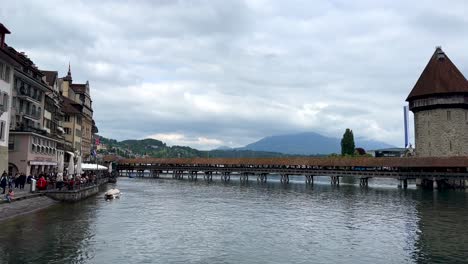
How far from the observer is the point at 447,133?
251ft

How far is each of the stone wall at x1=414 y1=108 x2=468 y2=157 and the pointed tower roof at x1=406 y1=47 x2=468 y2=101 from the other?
11.9 feet

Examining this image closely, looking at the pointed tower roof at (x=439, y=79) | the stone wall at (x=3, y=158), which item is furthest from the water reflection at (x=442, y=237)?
the pointed tower roof at (x=439, y=79)

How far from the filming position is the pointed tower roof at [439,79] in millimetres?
76750

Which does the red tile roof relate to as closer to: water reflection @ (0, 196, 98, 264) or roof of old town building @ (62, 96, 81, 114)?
roof of old town building @ (62, 96, 81, 114)

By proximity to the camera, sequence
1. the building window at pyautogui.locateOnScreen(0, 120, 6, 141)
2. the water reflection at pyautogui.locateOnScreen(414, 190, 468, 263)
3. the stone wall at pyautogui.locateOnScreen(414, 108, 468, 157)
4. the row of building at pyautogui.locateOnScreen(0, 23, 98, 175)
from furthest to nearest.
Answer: the stone wall at pyautogui.locateOnScreen(414, 108, 468, 157), the row of building at pyautogui.locateOnScreen(0, 23, 98, 175), the building window at pyautogui.locateOnScreen(0, 120, 6, 141), the water reflection at pyautogui.locateOnScreen(414, 190, 468, 263)

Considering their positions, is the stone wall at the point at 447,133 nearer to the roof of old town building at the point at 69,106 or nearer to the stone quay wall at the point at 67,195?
the roof of old town building at the point at 69,106

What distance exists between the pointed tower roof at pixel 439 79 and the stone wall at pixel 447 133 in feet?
11.9

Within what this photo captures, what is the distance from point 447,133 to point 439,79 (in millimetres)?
10296

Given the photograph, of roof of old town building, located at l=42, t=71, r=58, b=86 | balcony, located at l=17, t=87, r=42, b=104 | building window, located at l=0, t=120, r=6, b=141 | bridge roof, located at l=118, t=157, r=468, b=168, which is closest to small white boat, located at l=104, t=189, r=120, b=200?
building window, located at l=0, t=120, r=6, b=141

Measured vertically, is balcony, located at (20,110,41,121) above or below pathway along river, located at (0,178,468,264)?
above

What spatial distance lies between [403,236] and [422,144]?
63384mm

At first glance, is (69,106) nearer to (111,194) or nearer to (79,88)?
(79,88)

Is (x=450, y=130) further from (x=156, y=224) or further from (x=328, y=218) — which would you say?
(x=156, y=224)

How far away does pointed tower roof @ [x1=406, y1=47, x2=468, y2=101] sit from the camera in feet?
252
